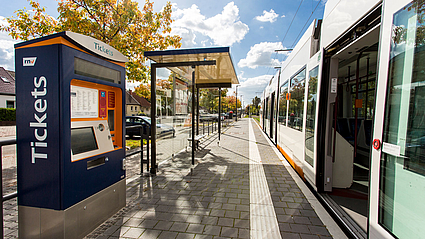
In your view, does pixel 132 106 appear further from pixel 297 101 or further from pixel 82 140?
pixel 82 140

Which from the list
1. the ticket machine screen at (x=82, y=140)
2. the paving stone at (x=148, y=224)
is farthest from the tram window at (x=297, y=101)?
the ticket machine screen at (x=82, y=140)

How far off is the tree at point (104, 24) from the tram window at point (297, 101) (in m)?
5.66

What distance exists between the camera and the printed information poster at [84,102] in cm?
254

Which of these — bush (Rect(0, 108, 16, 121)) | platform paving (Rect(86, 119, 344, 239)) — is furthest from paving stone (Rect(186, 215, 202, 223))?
bush (Rect(0, 108, 16, 121))

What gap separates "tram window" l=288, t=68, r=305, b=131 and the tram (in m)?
0.03

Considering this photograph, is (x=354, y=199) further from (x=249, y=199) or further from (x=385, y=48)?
(x=385, y=48)

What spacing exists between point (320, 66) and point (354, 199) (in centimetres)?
235

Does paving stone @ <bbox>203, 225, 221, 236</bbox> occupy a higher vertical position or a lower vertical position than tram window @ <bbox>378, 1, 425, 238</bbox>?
lower

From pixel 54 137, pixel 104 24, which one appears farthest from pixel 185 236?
pixel 104 24

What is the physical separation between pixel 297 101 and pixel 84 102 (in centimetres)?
470

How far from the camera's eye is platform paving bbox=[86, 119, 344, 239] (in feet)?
9.09

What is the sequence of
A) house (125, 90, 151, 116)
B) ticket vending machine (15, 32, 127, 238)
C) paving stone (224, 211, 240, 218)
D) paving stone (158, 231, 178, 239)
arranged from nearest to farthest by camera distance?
ticket vending machine (15, 32, 127, 238), paving stone (158, 231, 178, 239), paving stone (224, 211, 240, 218), house (125, 90, 151, 116)

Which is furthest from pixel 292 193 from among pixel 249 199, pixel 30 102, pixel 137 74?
pixel 137 74

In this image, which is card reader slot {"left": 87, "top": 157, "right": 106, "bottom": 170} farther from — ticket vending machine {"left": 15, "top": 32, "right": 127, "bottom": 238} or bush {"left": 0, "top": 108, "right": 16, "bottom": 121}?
bush {"left": 0, "top": 108, "right": 16, "bottom": 121}
